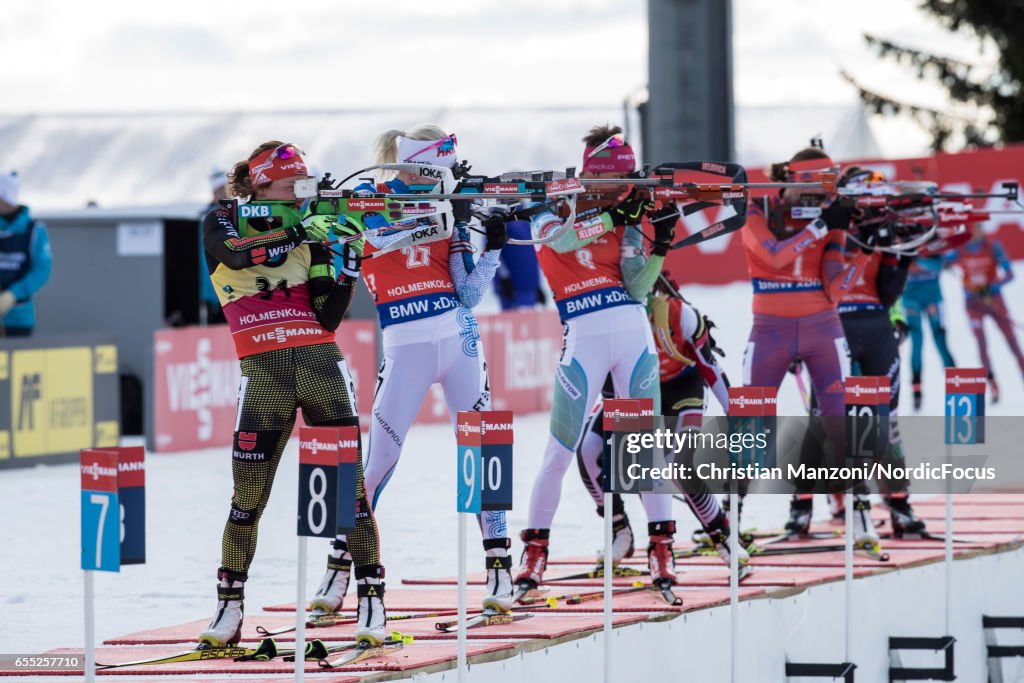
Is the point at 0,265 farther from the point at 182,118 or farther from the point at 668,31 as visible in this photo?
the point at 182,118

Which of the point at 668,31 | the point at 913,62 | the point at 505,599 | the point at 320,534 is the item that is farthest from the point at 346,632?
the point at 913,62

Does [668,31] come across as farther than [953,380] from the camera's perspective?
Yes

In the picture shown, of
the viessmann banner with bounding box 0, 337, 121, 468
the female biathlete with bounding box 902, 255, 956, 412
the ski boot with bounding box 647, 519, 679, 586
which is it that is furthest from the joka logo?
the female biathlete with bounding box 902, 255, 956, 412

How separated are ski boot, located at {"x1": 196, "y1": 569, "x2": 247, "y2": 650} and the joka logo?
22.1 feet

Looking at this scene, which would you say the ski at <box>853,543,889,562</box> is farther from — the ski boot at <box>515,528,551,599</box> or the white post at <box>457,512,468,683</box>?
the white post at <box>457,512,468,683</box>

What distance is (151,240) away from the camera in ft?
48.4

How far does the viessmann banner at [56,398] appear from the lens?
40.1ft

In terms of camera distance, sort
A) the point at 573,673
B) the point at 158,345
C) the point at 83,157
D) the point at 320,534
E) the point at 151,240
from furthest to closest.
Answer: the point at 83,157 < the point at 151,240 < the point at 158,345 < the point at 573,673 < the point at 320,534

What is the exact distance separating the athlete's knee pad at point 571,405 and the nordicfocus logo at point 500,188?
897 millimetres

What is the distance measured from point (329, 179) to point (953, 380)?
9.71 ft

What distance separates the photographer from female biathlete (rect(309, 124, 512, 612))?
670 centimetres

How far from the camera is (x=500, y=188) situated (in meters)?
6.67

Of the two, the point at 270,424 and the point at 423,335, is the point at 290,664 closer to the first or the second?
the point at 270,424

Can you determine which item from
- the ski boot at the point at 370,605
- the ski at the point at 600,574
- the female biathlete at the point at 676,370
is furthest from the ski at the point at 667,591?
the ski boot at the point at 370,605
